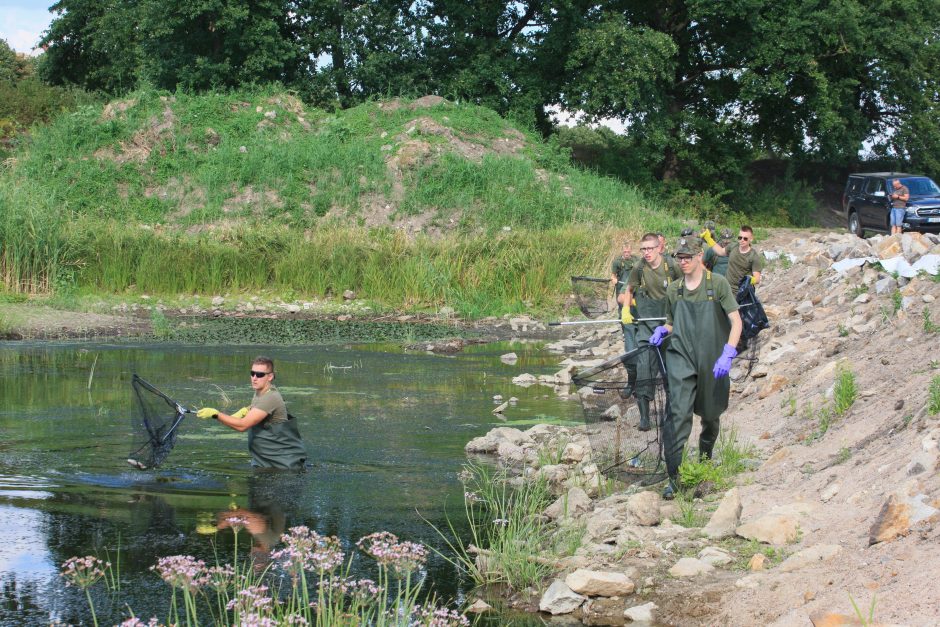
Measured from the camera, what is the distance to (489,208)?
3291cm

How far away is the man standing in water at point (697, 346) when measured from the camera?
28.9 ft

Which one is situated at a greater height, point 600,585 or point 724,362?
point 724,362

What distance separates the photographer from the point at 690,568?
7.42 metres

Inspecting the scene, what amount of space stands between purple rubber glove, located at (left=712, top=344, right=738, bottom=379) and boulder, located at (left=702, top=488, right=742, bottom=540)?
3.26 feet

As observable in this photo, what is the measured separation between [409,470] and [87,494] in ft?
9.75

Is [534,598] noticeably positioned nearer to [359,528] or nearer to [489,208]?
[359,528]

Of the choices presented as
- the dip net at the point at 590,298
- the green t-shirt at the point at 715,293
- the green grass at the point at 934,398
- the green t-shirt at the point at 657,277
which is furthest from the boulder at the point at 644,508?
the dip net at the point at 590,298

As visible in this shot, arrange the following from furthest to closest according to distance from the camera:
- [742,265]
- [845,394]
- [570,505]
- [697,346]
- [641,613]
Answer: [742,265], [845,394], [570,505], [697,346], [641,613]

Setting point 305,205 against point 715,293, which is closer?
point 715,293

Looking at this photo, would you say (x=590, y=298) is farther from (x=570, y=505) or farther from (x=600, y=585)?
(x=600, y=585)

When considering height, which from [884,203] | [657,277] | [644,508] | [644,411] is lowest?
[644,508]

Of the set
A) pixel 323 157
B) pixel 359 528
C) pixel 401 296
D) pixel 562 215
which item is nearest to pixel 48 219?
pixel 401 296

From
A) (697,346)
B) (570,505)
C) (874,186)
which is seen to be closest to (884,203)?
(874,186)

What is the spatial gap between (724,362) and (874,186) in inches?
918
